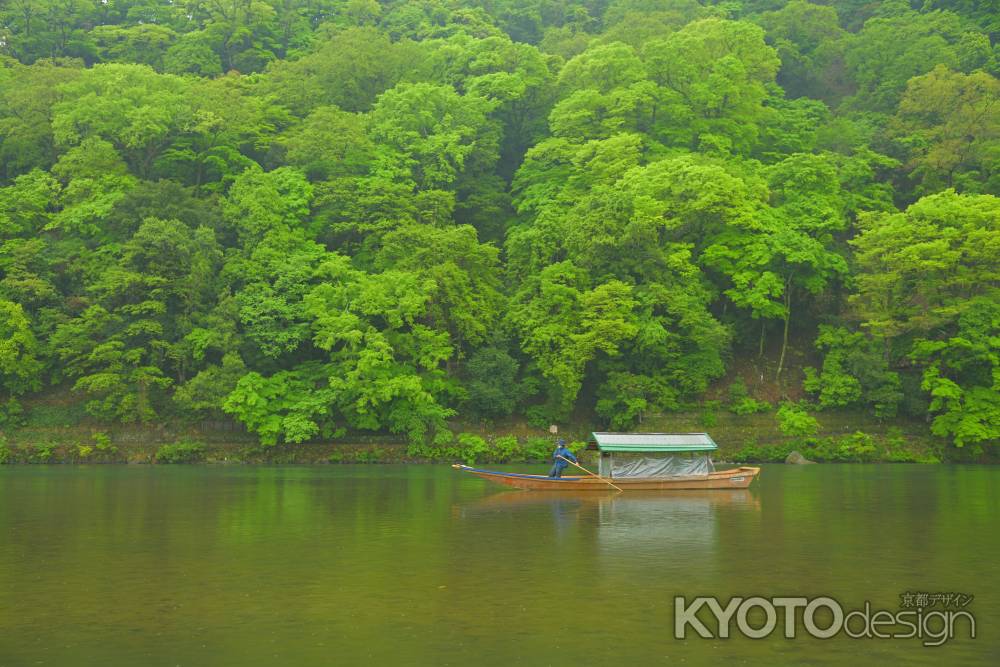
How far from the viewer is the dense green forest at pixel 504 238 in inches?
1938

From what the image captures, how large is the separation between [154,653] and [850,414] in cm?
4612

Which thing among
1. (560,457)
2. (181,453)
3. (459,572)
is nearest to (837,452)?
(560,457)

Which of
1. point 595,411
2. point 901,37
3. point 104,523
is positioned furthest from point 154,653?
point 901,37

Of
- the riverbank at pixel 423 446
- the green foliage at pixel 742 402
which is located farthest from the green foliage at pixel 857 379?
the green foliage at pixel 742 402

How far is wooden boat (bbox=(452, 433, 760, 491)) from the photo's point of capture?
32.0 m

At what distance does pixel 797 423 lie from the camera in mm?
48031

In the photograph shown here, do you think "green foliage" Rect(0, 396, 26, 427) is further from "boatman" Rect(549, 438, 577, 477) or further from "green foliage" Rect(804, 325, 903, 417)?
"green foliage" Rect(804, 325, 903, 417)

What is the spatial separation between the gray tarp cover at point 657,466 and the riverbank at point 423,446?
14.1 meters

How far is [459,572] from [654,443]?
1757cm

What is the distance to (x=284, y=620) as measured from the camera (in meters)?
12.7

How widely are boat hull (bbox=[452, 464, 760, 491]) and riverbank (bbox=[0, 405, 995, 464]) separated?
1437 centimetres

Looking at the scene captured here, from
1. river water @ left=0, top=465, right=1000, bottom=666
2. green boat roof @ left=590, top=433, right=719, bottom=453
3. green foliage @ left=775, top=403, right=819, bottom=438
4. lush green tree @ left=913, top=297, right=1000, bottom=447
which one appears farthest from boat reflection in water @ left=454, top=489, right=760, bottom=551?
lush green tree @ left=913, top=297, right=1000, bottom=447

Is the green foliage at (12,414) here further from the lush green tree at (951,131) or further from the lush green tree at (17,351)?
the lush green tree at (951,131)

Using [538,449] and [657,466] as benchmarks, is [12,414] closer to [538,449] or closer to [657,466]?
[538,449]
